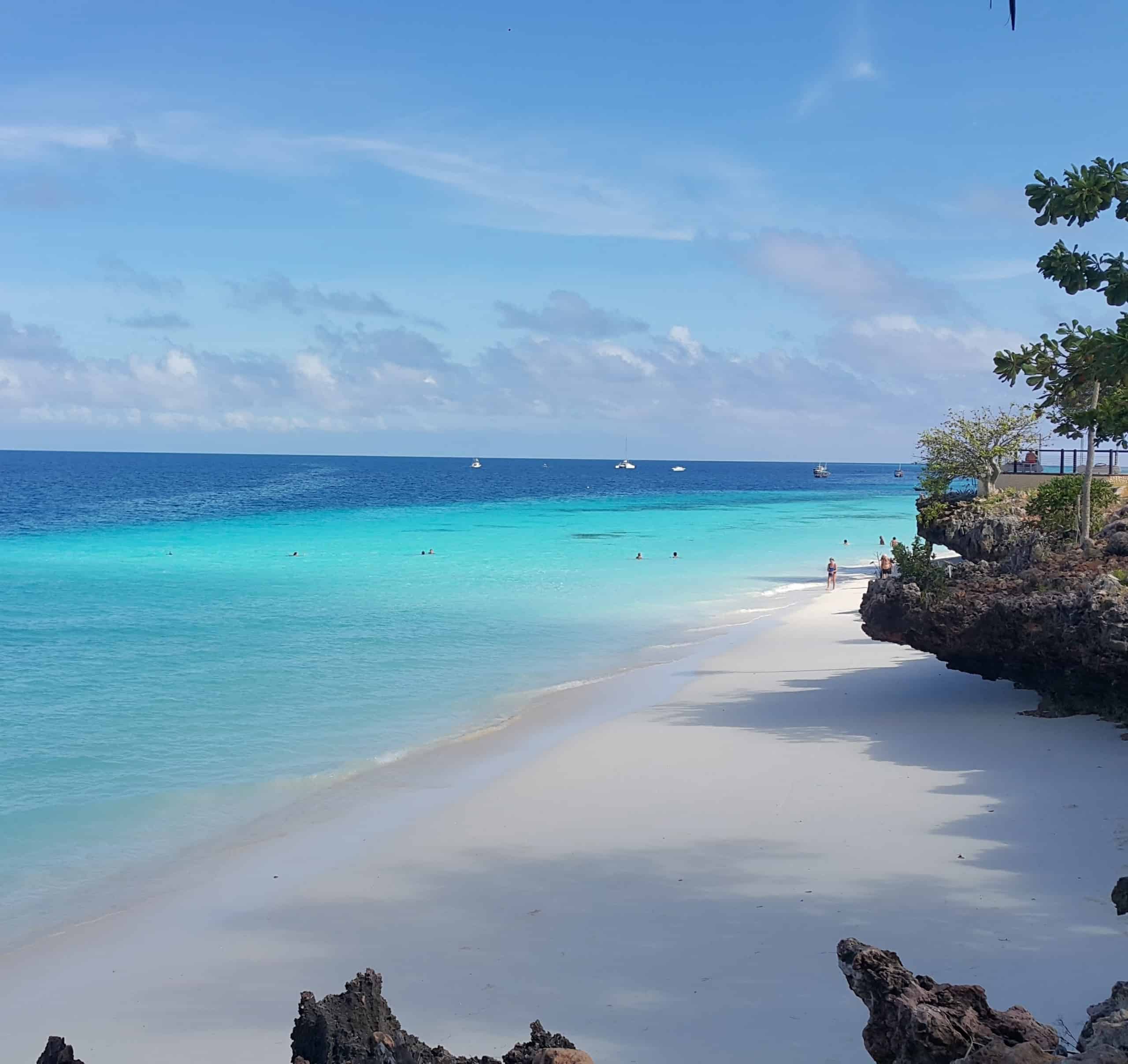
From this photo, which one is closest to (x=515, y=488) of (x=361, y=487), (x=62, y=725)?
(x=361, y=487)

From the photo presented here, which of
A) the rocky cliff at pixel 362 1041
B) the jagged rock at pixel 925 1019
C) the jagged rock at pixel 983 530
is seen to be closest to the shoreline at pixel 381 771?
the jagged rock at pixel 983 530

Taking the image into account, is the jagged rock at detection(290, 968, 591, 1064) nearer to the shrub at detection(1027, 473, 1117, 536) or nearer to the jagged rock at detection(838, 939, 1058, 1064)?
the jagged rock at detection(838, 939, 1058, 1064)

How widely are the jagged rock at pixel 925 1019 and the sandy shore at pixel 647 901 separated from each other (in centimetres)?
208

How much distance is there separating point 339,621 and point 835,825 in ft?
72.7

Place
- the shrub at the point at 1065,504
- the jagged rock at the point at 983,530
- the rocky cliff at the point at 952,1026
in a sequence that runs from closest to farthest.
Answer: the rocky cliff at the point at 952,1026 < the shrub at the point at 1065,504 < the jagged rock at the point at 983,530

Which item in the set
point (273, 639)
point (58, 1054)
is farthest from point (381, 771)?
point (273, 639)

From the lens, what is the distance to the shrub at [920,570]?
55.0 ft

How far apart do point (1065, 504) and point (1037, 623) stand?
317 inches

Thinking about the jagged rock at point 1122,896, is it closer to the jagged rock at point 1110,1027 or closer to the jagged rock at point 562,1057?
the jagged rock at point 1110,1027

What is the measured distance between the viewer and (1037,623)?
582 inches

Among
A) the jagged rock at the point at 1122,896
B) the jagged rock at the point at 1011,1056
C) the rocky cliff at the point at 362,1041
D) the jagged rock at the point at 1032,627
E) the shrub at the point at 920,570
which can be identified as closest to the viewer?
the jagged rock at the point at 1011,1056

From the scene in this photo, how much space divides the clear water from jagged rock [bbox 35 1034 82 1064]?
595 centimetres

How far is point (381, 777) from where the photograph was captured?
51.8 feet

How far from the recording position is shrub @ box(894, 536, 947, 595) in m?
16.8
